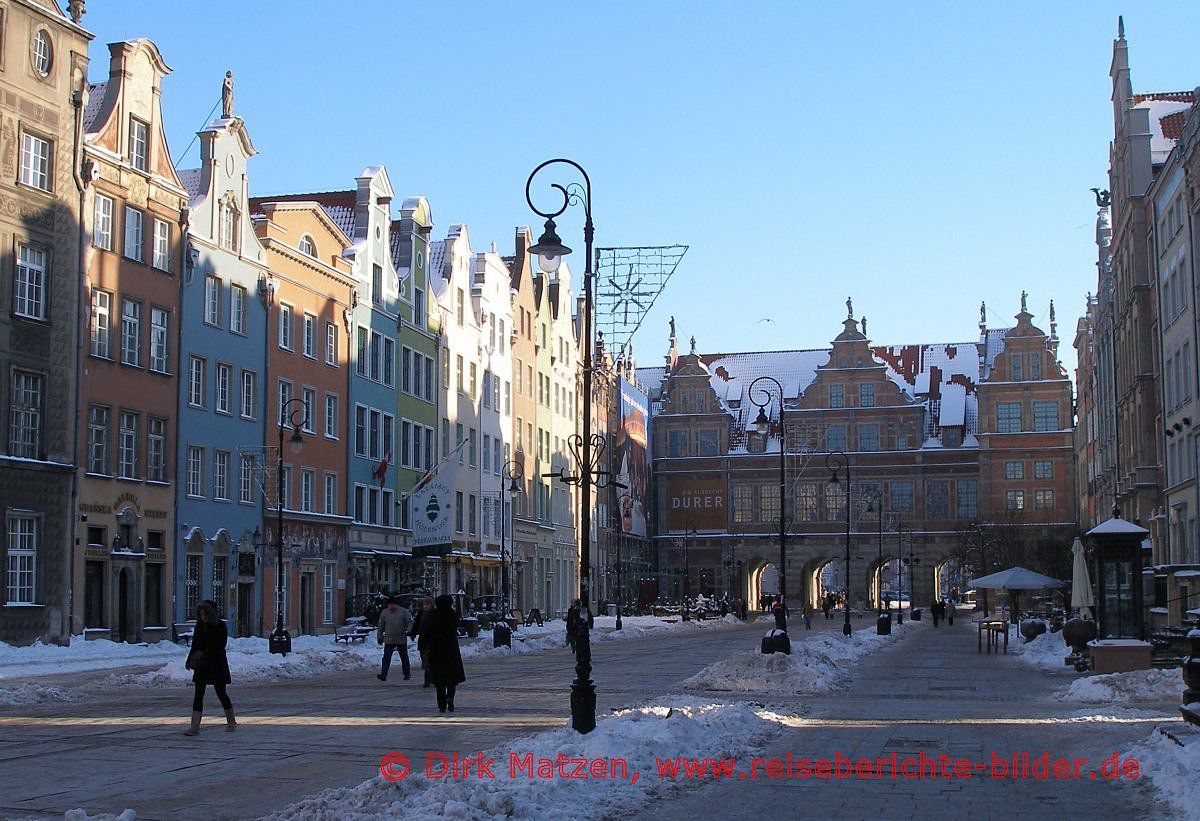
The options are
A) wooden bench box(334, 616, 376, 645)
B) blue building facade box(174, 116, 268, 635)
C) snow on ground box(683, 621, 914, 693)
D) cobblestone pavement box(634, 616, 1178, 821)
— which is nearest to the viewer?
cobblestone pavement box(634, 616, 1178, 821)

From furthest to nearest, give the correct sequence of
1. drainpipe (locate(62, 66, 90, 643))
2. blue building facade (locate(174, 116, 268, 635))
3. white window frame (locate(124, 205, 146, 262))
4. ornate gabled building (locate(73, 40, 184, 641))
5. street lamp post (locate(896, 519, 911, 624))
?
street lamp post (locate(896, 519, 911, 624)) < blue building facade (locate(174, 116, 268, 635)) < white window frame (locate(124, 205, 146, 262)) < ornate gabled building (locate(73, 40, 184, 641)) < drainpipe (locate(62, 66, 90, 643))

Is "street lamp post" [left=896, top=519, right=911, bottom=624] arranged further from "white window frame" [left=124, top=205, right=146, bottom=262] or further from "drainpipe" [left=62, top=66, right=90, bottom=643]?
"drainpipe" [left=62, top=66, right=90, bottom=643]

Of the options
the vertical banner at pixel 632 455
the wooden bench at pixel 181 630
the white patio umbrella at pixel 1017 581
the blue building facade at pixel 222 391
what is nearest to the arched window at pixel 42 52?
the blue building facade at pixel 222 391

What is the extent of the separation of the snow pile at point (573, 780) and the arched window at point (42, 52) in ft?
89.3

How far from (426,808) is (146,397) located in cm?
3304

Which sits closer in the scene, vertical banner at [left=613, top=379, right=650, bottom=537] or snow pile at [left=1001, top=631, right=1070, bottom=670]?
snow pile at [left=1001, top=631, right=1070, bottom=670]

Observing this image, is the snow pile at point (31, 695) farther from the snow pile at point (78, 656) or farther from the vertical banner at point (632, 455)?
the vertical banner at point (632, 455)

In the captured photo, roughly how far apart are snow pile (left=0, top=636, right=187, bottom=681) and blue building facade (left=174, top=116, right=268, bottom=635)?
13.7 ft

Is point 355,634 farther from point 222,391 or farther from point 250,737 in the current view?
point 250,737

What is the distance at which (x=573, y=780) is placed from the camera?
12867 mm

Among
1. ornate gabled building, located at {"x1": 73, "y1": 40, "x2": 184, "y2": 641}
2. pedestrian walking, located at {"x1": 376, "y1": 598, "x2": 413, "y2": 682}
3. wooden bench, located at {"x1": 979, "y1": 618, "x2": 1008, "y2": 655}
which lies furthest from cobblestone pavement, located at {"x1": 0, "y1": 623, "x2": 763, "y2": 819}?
wooden bench, located at {"x1": 979, "y1": 618, "x2": 1008, "y2": 655}

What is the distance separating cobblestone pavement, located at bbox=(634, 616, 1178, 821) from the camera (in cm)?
1251

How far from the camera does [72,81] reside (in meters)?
38.8

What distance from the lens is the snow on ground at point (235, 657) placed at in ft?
95.5
